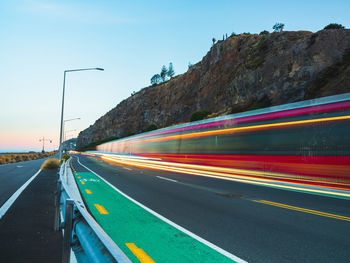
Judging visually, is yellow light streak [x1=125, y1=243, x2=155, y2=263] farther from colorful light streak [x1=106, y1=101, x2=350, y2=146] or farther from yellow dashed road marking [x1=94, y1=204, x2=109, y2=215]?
colorful light streak [x1=106, y1=101, x2=350, y2=146]

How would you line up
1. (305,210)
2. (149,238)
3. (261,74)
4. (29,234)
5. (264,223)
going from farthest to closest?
1. (261,74)
2. (305,210)
3. (264,223)
4. (29,234)
5. (149,238)

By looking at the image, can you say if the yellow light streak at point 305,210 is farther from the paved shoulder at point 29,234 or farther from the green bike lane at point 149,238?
the paved shoulder at point 29,234

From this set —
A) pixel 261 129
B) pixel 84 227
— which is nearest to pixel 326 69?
pixel 261 129

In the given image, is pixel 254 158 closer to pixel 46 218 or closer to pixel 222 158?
pixel 222 158

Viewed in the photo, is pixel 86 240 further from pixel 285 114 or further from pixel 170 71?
pixel 170 71

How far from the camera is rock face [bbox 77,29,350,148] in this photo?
143 ft

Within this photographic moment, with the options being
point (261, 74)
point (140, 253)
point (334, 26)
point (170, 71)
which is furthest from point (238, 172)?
point (170, 71)

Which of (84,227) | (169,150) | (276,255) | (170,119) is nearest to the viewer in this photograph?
(84,227)

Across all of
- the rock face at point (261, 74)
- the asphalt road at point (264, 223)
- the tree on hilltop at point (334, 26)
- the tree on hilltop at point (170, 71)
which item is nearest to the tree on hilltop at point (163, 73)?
the tree on hilltop at point (170, 71)

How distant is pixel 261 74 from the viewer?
53219 millimetres

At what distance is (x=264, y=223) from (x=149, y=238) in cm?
270

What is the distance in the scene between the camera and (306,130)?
1166cm

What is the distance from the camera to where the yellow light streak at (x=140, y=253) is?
4055 millimetres

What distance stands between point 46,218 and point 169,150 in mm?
17471
